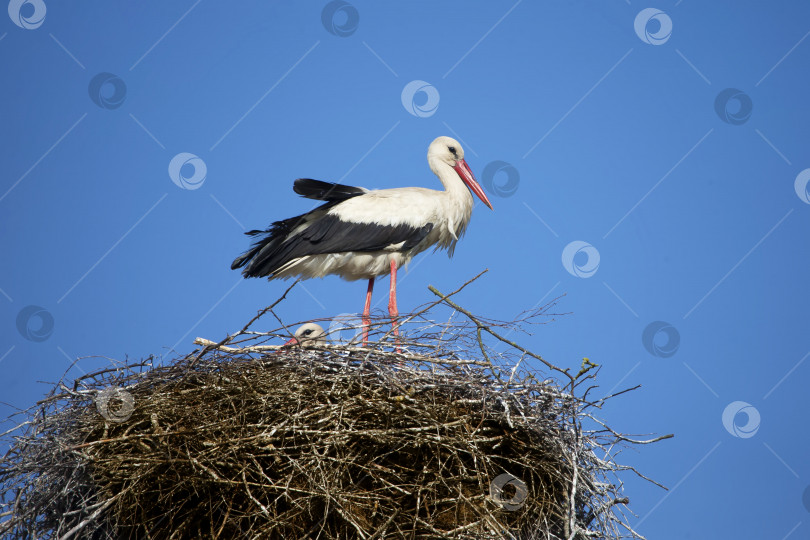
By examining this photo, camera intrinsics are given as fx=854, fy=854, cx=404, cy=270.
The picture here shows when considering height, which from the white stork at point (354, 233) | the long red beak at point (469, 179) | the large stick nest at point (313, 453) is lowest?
the large stick nest at point (313, 453)

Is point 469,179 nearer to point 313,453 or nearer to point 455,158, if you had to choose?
point 455,158

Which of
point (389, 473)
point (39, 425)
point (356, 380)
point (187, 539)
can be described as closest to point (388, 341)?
point (356, 380)

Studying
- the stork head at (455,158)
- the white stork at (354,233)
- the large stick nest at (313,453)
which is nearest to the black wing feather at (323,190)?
the white stork at (354,233)

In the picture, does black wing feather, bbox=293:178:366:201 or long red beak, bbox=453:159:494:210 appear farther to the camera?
long red beak, bbox=453:159:494:210

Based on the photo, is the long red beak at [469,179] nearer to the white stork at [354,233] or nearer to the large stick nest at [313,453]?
the white stork at [354,233]

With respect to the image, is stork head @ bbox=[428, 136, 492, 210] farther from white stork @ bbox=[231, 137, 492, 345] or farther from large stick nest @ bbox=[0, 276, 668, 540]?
large stick nest @ bbox=[0, 276, 668, 540]

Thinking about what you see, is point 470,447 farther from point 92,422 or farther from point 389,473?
point 92,422

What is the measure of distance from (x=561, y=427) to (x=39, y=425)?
248 cm

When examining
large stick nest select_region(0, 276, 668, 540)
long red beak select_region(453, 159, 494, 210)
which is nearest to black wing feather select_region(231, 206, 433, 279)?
long red beak select_region(453, 159, 494, 210)

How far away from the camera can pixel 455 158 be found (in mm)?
6648

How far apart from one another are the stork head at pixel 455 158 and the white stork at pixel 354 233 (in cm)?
35

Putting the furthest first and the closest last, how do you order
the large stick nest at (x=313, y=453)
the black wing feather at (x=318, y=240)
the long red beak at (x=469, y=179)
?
the long red beak at (x=469, y=179), the black wing feather at (x=318, y=240), the large stick nest at (x=313, y=453)

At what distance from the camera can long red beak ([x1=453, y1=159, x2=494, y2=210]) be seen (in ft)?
21.4

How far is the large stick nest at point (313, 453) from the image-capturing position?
3.76 metres
